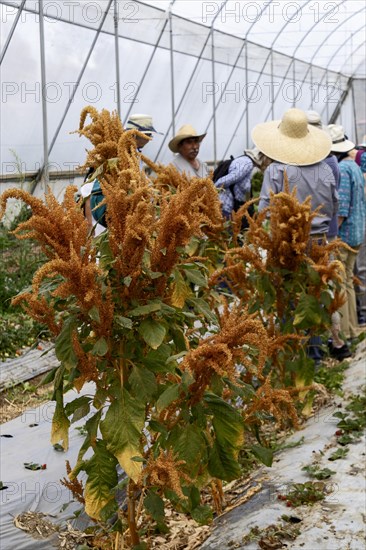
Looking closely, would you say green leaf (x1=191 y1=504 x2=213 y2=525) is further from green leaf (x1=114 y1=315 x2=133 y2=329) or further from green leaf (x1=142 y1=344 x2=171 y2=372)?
green leaf (x1=114 y1=315 x2=133 y2=329)

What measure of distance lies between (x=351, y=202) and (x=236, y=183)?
37.9 inches

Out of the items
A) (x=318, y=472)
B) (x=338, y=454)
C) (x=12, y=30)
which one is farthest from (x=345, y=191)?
(x=12, y=30)

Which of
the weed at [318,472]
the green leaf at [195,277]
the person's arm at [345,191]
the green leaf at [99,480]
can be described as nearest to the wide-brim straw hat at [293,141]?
the person's arm at [345,191]

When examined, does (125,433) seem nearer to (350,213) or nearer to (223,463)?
(223,463)

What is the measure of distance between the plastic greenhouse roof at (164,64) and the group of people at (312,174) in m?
1.48

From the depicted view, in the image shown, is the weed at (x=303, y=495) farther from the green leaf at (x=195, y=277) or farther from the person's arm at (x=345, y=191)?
the person's arm at (x=345, y=191)

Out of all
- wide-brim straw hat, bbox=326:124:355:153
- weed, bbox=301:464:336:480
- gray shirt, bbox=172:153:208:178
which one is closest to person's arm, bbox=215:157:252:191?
gray shirt, bbox=172:153:208:178

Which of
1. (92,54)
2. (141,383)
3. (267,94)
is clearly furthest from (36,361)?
(267,94)

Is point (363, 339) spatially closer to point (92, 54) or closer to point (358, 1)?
point (92, 54)

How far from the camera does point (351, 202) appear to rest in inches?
258

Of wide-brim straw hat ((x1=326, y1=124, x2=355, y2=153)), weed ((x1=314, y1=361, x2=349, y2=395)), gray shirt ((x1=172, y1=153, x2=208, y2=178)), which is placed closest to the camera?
weed ((x1=314, y1=361, x2=349, y2=395))

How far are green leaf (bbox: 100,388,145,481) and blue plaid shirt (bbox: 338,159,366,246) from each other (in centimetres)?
430

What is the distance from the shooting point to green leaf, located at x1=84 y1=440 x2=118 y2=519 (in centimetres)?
248

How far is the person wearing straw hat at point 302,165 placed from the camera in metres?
5.39
